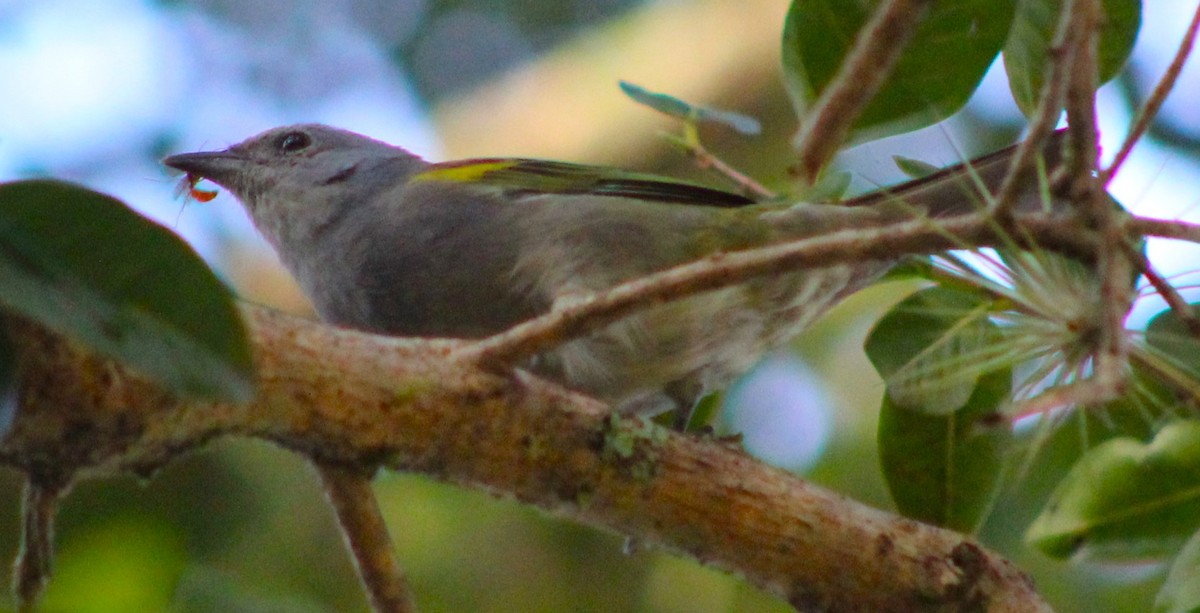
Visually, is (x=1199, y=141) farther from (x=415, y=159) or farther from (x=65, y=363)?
(x=65, y=363)

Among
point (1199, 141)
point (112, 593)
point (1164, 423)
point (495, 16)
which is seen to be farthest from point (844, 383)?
point (112, 593)

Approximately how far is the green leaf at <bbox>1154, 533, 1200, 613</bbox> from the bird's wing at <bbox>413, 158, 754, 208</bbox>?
1497mm

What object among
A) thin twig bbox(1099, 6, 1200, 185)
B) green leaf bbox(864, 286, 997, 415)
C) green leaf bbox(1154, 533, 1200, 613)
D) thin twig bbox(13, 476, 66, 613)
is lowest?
thin twig bbox(13, 476, 66, 613)

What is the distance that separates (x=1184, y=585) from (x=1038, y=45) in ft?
3.92

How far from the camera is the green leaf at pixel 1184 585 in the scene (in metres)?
2.23

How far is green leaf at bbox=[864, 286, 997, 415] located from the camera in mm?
2648

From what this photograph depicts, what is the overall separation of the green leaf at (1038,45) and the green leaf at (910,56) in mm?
72

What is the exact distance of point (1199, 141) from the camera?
559 cm

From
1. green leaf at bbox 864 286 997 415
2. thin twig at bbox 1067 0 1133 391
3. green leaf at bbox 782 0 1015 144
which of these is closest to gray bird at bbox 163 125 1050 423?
green leaf at bbox 782 0 1015 144

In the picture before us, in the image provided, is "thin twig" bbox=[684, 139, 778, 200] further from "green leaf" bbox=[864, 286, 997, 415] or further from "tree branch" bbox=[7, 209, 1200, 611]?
"tree branch" bbox=[7, 209, 1200, 611]

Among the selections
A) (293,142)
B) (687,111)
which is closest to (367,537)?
(687,111)

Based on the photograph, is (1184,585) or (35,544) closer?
(35,544)

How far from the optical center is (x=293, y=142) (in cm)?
439

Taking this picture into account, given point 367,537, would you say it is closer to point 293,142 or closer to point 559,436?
point 559,436
